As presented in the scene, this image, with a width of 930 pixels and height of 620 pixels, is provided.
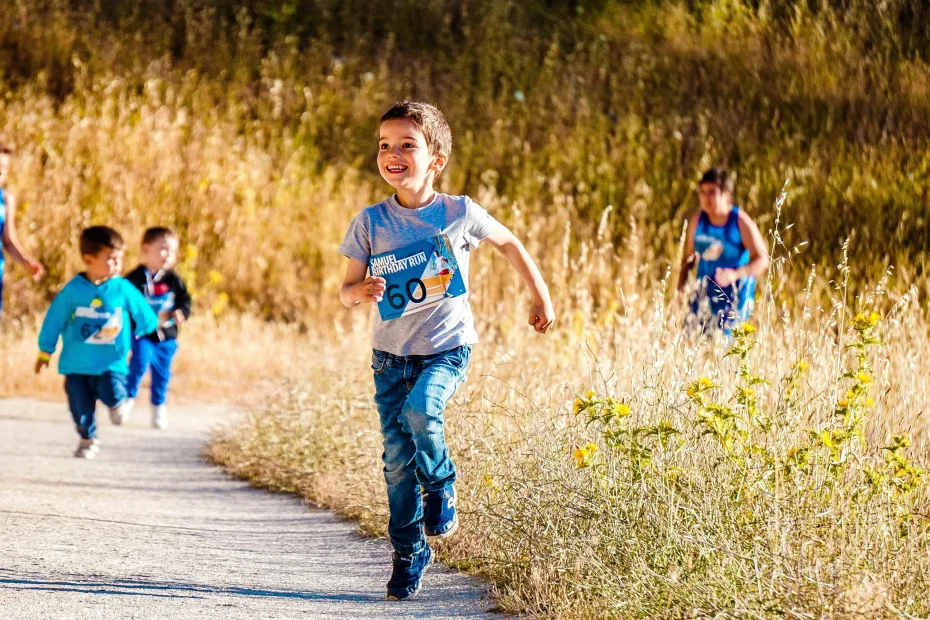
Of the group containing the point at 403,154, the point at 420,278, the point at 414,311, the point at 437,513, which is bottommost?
the point at 437,513

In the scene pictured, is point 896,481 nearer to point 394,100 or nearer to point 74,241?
point 74,241

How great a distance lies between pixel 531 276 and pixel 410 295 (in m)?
0.46

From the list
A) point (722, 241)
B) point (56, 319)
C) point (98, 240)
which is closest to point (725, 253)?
point (722, 241)

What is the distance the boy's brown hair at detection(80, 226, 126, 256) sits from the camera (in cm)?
796

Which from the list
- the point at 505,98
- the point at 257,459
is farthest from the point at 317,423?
the point at 505,98

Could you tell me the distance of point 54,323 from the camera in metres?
7.86

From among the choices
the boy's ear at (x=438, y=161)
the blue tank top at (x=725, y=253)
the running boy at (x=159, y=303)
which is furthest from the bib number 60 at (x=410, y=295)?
the running boy at (x=159, y=303)

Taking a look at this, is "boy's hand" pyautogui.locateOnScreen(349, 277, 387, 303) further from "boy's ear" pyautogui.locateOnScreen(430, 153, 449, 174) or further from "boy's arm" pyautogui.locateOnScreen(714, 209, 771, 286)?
"boy's arm" pyautogui.locateOnScreen(714, 209, 771, 286)

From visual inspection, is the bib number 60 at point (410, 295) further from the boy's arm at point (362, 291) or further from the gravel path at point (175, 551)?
the gravel path at point (175, 551)

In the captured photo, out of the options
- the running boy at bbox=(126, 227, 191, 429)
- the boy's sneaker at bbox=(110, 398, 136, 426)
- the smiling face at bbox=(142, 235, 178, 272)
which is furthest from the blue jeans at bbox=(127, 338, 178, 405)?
the boy's sneaker at bbox=(110, 398, 136, 426)

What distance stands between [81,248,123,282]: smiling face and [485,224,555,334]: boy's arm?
388cm

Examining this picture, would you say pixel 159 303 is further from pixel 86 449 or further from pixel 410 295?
pixel 410 295

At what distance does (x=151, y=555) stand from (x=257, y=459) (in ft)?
7.75

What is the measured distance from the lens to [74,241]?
13.8m
